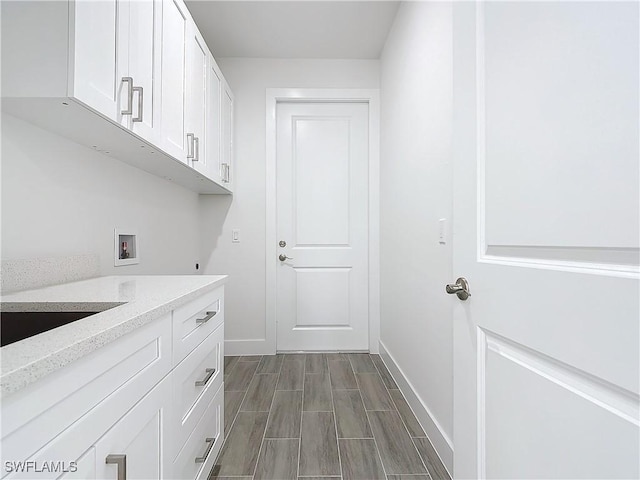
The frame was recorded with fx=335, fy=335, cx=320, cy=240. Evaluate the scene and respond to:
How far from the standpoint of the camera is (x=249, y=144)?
9.85ft

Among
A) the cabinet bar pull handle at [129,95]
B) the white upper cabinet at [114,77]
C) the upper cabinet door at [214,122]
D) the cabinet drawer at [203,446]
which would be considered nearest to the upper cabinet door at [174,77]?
the white upper cabinet at [114,77]

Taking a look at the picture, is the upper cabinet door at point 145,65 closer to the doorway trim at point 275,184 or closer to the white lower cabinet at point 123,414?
the white lower cabinet at point 123,414

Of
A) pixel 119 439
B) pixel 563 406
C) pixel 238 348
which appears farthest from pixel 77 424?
pixel 238 348

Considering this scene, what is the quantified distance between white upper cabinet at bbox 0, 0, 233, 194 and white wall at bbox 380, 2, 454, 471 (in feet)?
4.16

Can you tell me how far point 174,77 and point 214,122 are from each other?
0.71 metres

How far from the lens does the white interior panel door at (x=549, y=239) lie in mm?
494

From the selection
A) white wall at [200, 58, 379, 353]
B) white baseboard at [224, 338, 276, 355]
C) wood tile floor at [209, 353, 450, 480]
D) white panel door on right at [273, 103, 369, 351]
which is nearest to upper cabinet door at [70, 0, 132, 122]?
wood tile floor at [209, 353, 450, 480]

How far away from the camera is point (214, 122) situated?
2326 millimetres

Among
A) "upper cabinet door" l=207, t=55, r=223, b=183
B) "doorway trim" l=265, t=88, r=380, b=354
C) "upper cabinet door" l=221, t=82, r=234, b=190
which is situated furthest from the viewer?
"doorway trim" l=265, t=88, r=380, b=354

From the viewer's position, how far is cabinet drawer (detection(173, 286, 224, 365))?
1.04 meters

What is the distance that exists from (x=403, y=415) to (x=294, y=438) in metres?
0.66

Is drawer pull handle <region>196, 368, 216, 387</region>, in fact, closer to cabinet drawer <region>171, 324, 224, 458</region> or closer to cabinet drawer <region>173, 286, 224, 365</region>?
cabinet drawer <region>171, 324, 224, 458</region>

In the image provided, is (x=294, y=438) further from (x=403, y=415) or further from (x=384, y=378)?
(x=384, y=378)

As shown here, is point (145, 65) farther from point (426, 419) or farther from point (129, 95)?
point (426, 419)
